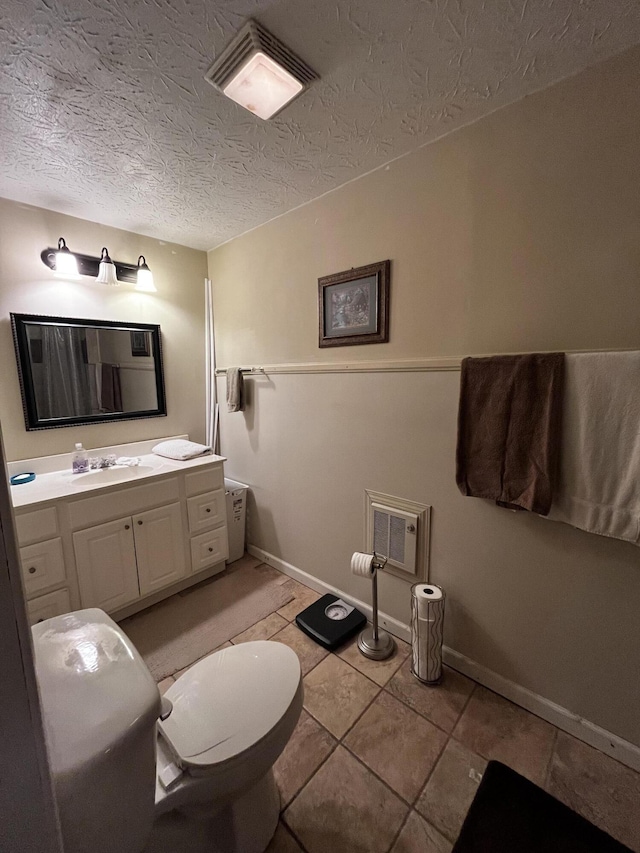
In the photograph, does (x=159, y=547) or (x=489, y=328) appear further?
(x=159, y=547)

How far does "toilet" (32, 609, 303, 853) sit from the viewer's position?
0.60 metres

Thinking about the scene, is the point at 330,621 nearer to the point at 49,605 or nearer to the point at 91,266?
the point at 49,605

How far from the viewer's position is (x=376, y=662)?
1.66 metres

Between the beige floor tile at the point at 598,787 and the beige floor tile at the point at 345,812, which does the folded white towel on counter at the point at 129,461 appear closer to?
the beige floor tile at the point at 345,812

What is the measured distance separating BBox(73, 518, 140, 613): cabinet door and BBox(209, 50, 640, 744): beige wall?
3.48 feet

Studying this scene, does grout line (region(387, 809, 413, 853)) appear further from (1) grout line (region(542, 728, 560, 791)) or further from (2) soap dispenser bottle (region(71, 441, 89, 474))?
(2) soap dispenser bottle (region(71, 441, 89, 474))

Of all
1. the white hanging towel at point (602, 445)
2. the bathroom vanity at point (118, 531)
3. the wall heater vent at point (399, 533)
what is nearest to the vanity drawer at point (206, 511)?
the bathroom vanity at point (118, 531)

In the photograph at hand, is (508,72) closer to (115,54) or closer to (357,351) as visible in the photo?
(357,351)

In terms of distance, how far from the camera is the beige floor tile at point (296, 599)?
1.98 meters

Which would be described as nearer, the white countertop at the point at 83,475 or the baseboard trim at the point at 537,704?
the baseboard trim at the point at 537,704

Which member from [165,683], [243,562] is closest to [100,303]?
[243,562]

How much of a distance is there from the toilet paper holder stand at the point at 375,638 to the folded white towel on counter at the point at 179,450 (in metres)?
1.33

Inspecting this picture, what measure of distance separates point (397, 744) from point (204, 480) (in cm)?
165

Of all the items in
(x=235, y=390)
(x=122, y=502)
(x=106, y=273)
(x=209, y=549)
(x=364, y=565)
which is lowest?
(x=209, y=549)
